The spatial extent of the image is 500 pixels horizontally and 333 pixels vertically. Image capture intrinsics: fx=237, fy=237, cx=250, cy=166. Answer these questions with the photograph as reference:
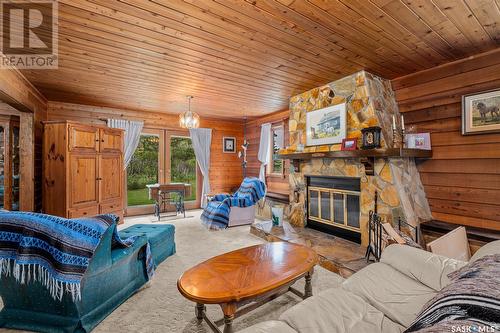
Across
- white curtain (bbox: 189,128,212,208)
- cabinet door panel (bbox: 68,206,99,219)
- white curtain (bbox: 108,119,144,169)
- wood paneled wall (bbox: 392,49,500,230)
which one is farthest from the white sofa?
white curtain (bbox: 108,119,144,169)

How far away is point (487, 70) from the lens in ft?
8.71

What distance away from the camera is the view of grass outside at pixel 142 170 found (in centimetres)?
559

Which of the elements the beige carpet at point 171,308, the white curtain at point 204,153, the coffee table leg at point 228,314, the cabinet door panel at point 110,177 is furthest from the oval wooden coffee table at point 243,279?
the white curtain at point 204,153

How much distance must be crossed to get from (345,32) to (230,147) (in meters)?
4.74

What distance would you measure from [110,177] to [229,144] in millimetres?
3109

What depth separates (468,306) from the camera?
853 mm

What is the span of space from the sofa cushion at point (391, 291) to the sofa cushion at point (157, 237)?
2.11m

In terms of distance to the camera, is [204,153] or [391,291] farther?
[204,153]

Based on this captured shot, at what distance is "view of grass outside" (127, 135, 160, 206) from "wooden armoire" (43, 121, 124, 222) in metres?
1.12

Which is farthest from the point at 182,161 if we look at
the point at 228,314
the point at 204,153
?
the point at 228,314

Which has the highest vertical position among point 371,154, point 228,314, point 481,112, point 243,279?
point 481,112

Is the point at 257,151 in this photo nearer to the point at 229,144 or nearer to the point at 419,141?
the point at 229,144

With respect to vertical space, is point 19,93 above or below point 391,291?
above

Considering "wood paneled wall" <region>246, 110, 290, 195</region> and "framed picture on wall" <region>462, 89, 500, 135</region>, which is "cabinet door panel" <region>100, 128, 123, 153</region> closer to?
"wood paneled wall" <region>246, 110, 290, 195</region>
